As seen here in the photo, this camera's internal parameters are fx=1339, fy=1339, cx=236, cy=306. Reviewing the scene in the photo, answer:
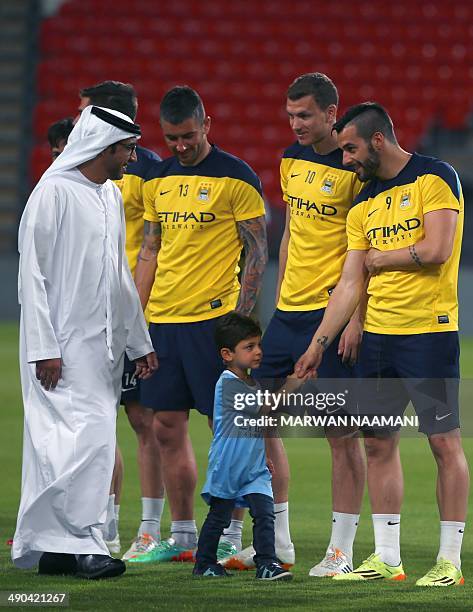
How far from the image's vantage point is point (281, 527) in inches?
243

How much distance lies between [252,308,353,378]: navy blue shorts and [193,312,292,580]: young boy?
393 millimetres

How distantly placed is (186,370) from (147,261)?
640mm

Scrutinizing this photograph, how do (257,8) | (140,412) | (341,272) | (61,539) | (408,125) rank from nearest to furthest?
1. (61,539)
2. (341,272)
3. (140,412)
4. (408,125)
5. (257,8)

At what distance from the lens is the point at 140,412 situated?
6.82 meters

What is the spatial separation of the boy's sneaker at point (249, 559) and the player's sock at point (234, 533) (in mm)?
225

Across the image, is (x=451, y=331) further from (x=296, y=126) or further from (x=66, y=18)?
(x=66, y=18)

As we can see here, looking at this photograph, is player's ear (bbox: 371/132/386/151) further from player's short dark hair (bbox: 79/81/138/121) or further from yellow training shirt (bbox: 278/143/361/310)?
player's short dark hair (bbox: 79/81/138/121)

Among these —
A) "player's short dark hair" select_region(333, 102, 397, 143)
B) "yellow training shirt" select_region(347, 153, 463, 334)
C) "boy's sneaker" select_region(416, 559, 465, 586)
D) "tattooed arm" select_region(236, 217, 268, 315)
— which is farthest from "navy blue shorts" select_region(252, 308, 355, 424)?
"player's short dark hair" select_region(333, 102, 397, 143)

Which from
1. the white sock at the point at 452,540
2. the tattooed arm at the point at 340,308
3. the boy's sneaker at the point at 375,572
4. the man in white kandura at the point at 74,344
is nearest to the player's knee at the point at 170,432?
the man in white kandura at the point at 74,344

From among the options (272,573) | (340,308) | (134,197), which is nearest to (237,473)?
(272,573)

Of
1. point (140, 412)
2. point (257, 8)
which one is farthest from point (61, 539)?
point (257, 8)

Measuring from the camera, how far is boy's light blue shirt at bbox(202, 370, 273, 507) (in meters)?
5.58

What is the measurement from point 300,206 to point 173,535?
1674 millimetres

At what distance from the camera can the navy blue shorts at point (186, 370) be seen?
6328mm
